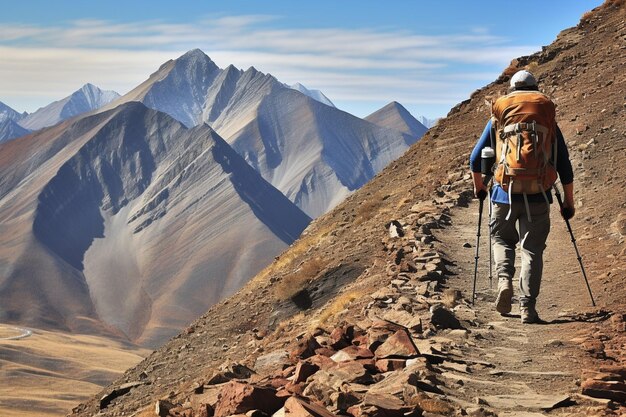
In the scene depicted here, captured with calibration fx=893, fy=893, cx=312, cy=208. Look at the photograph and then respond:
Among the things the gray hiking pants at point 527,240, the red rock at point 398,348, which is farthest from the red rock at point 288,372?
the gray hiking pants at point 527,240

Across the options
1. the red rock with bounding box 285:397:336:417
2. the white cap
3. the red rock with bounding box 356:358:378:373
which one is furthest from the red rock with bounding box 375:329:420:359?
the white cap

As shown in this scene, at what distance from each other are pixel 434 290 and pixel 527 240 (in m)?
2.67

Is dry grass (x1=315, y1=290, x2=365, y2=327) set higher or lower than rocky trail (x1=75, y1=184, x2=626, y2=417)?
higher

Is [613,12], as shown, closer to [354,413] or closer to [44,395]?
[354,413]

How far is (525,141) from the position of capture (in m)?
11.2

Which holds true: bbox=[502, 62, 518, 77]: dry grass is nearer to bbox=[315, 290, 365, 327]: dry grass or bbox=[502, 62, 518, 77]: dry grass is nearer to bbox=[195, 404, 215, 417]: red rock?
bbox=[315, 290, 365, 327]: dry grass

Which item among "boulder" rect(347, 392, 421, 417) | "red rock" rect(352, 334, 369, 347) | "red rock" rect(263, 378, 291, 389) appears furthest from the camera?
"red rock" rect(352, 334, 369, 347)

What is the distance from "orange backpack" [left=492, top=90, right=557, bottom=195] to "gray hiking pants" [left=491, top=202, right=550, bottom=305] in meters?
0.35

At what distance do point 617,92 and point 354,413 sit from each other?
79.4ft

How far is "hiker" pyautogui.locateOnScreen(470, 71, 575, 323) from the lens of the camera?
11.3 metres

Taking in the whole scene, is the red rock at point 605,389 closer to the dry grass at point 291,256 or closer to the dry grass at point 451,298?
the dry grass at point 451,298

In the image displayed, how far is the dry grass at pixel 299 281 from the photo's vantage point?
22.9 meters

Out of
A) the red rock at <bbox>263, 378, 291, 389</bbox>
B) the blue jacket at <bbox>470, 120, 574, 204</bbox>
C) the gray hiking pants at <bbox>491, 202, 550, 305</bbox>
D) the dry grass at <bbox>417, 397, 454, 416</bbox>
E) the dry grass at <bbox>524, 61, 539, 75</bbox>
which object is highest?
the dry grass at <bbox>524, 61, 539, 75</bbox>

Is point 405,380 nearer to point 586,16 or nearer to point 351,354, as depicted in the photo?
point 351,354
